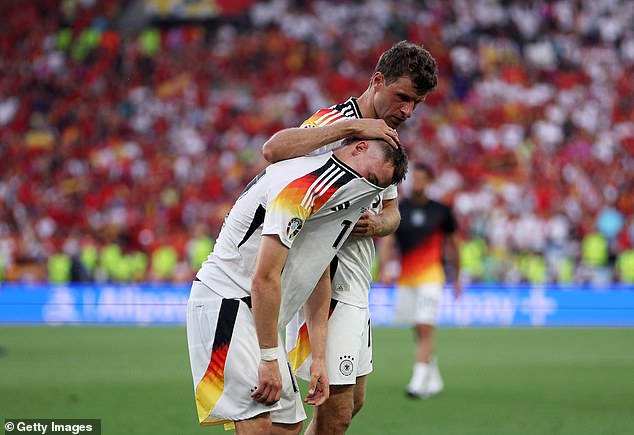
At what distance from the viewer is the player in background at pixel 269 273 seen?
400cm

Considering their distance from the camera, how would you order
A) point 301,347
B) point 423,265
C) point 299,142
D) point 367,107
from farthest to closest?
point 423,265 < point 301,347 < point 367,107 < point 299,142

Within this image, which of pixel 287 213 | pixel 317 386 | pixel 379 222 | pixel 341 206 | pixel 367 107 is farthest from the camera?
pixel 379 222

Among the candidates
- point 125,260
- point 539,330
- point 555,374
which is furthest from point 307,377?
point 125,260

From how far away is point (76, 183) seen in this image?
2327 centimetres

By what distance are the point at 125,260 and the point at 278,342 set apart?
674 inches

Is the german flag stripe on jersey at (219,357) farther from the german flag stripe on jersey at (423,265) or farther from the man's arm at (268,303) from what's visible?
the german flag stripe on jersey at (423,265)

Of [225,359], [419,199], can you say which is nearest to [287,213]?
[225,359]

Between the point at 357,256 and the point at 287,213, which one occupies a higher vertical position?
the point at 287,213

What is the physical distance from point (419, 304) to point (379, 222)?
5465 millimetres

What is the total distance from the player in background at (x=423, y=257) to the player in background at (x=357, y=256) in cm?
484

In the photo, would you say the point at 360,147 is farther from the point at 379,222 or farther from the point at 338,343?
the point at 338,343

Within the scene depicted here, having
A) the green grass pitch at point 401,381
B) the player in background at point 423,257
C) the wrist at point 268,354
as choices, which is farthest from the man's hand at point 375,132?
the player in background at point 423,257

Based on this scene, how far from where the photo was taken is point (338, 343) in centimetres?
521

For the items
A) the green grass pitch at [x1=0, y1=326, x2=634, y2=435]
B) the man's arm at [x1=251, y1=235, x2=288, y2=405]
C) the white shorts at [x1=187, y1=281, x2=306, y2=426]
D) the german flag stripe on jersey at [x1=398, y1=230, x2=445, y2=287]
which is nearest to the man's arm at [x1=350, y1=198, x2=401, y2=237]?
the white shorts at [x1=187, y1=281, x2=306, y2=426]
